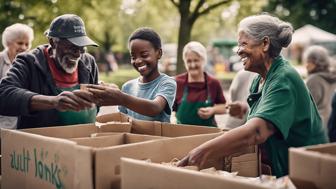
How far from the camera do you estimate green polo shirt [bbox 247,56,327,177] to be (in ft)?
8.34

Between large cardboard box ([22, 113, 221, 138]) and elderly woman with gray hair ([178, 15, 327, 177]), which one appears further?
large cardboard box ([22, 113, 221, 138])

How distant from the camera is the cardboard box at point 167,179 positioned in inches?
71.3

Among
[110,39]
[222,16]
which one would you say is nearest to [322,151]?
[222,16]

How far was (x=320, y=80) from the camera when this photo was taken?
22.0 ft

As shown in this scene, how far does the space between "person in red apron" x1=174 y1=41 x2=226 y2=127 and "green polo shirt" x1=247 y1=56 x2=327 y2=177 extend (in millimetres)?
2634

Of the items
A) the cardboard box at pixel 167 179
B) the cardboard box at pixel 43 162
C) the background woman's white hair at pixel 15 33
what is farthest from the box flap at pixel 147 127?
the background woman's white hair at pixel 15 33

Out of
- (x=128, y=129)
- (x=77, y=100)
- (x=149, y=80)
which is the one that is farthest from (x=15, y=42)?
(x=77, y=100)

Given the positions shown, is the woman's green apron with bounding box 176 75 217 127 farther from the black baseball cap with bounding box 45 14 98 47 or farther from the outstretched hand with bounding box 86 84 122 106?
the outstretched hand with bounding box 86 84 122 106

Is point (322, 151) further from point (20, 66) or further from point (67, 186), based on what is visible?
point (20, 66)

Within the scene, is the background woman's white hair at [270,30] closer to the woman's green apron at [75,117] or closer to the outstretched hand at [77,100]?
the outstretched hand at [77,100]

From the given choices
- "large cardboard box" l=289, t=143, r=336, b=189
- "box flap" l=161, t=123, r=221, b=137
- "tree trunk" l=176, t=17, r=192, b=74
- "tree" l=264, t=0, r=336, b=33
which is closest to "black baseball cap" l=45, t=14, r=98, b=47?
"box flap" l=161, t=123, r=221, b=137

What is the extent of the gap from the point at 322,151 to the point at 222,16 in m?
16.4

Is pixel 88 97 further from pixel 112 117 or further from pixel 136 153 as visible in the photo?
pixel 112 117

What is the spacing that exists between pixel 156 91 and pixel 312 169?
1.73 meters
